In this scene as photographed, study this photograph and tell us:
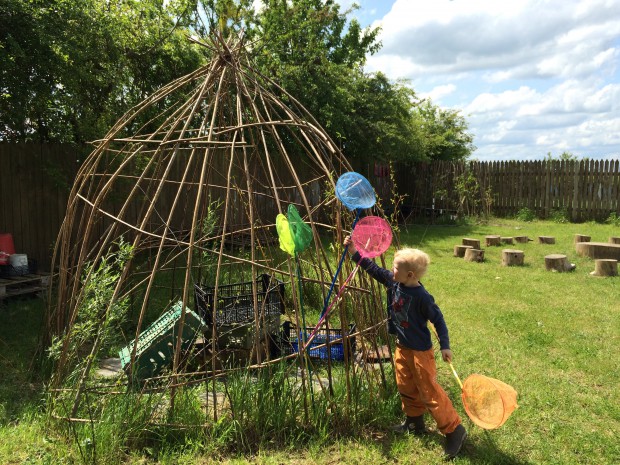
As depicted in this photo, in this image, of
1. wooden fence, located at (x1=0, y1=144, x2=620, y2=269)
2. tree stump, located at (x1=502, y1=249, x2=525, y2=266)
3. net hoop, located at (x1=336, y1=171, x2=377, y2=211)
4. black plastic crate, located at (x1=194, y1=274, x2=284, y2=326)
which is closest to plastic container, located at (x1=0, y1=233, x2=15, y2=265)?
black plastic crate, located at (x1=194, y1=274, x2=284, y2=326)

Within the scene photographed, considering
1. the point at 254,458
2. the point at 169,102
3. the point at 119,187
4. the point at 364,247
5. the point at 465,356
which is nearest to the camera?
the point at 254,458

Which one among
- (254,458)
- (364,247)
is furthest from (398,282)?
(254,458)

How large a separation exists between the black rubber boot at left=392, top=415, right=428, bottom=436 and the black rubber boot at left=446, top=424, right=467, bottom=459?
231mm

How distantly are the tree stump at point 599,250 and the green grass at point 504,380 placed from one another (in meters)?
1.46

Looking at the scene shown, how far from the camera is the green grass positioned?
303 centimetres

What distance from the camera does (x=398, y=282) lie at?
3314 mm

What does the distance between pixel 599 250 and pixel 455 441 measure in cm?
764

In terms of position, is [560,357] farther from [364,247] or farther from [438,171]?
[438,171]

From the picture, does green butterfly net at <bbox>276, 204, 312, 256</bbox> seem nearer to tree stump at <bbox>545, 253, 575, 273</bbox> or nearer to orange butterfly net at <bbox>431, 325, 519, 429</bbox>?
orange butterfly net at <bbox>431, 325, 519, 429</bbox>

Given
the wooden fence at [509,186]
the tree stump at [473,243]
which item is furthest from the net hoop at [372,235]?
the wooden fence at [509,186]

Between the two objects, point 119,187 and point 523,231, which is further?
point 523,231

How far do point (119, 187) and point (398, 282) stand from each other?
17.3 ft

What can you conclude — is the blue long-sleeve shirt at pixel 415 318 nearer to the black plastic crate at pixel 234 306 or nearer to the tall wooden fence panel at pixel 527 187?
the black plastic crate at pixel 234 306

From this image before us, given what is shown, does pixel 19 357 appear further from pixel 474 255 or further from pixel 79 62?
pixel 474 255
